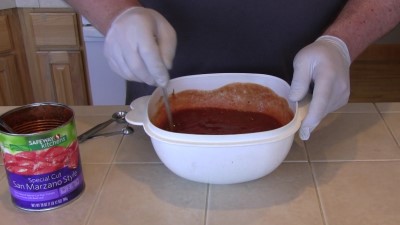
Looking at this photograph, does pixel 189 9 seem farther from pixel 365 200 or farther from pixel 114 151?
pixel 365 200

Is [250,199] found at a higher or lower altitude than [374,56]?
higher

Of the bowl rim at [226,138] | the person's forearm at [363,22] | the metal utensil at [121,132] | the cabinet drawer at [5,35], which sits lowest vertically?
the cabinet drawer at [5,35]

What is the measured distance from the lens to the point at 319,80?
2.34 ft

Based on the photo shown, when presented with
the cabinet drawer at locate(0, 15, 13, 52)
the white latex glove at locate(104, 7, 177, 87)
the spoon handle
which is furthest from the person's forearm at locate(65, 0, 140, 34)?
the cabinet drawer at locate(0, 15, 13, 52)

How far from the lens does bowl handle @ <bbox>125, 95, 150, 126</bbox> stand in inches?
27.2

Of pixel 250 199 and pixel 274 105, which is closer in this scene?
pixel 250 199

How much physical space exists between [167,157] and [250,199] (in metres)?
0.14

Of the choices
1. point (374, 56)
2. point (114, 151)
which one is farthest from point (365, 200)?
point (374, 56)

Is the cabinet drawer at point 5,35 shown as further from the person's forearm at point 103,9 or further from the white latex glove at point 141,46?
the white latex glove at point 141,46

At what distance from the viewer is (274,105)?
0.79 meters

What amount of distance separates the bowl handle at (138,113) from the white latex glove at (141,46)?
0.04 m

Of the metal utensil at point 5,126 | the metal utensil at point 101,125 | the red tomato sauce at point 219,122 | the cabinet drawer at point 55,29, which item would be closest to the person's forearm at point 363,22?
the red tomato sauce at point 219,122

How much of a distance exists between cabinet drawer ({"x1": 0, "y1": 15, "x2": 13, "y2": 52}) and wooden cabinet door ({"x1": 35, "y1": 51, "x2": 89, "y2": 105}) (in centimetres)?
13

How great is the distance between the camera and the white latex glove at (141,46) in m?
0.68
